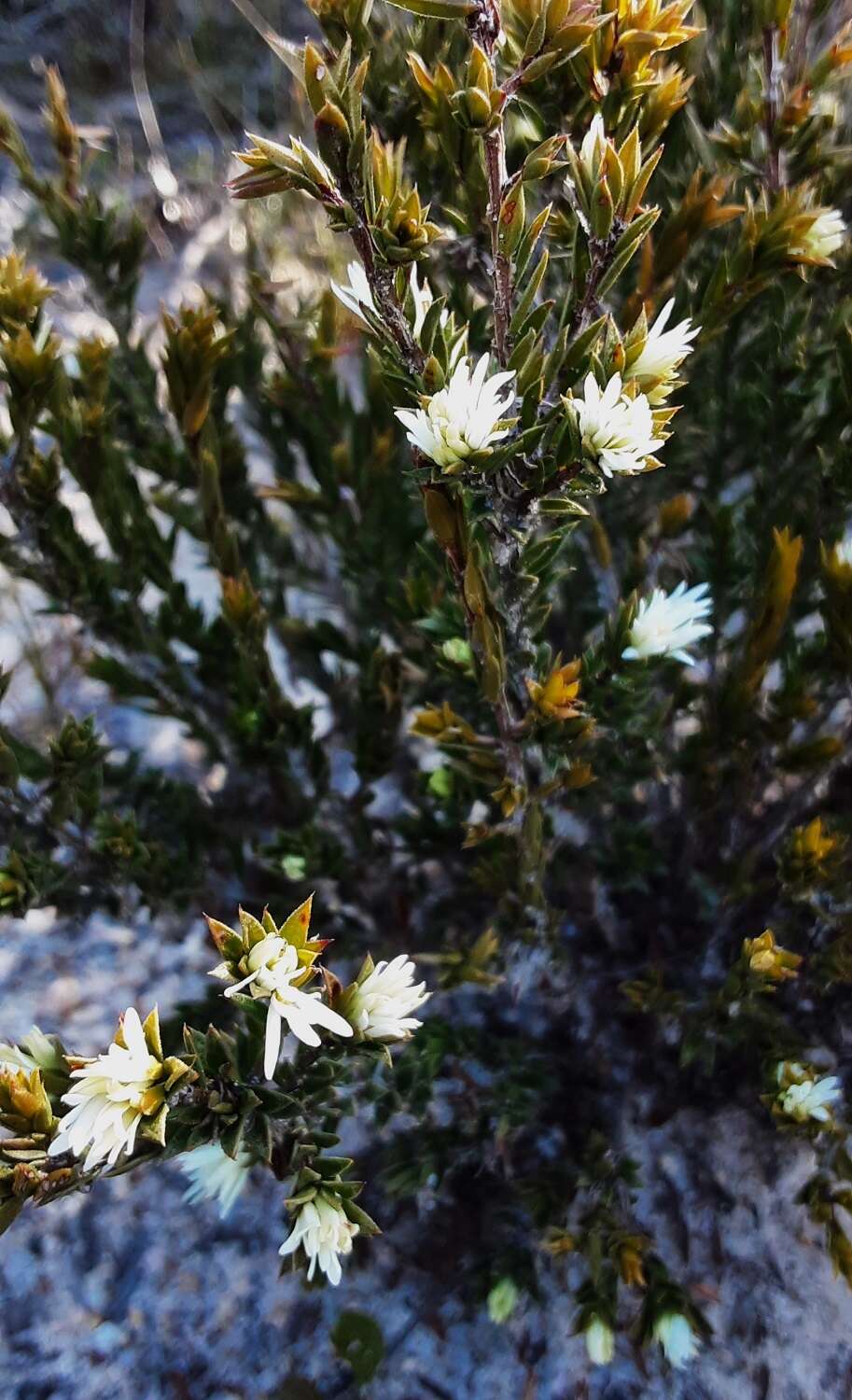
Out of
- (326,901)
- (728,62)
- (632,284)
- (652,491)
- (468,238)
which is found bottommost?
(326,901)

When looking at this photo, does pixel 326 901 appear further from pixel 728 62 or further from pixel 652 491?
pixel 728 62

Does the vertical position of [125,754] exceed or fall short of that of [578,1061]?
it exceeds it

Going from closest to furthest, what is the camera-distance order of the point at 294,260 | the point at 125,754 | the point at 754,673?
the point at 754,673
the point at 125,754
the point at 294,260

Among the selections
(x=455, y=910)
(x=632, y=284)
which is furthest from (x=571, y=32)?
(x=455, y=910)

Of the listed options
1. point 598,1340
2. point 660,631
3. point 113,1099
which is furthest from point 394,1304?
point 660,631

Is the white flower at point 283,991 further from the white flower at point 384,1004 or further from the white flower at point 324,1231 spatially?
the white flower at point 324,1231

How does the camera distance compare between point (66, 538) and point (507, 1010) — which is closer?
point (66, 538)

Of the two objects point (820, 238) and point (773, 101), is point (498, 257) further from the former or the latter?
point (773, 101)
